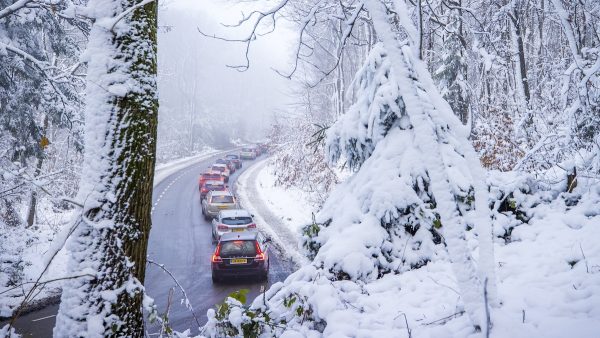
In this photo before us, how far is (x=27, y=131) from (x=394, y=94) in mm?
9347

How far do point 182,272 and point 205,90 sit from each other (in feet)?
232

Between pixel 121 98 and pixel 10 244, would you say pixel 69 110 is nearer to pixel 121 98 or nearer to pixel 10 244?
pixel 10 244

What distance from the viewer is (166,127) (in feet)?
178

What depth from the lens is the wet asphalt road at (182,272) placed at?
7.92 metres

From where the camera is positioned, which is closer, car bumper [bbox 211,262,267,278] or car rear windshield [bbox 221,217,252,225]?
car bumper [bbox 211,262,267,278]

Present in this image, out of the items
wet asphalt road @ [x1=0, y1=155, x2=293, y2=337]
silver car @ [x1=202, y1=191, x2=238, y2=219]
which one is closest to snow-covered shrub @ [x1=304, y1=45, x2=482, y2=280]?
wet asphalt road @ [x1=0, y1=155, x2=293, y2=337]

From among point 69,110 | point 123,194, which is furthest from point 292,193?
point 123,194

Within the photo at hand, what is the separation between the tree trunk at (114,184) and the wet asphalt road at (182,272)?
1.18ft

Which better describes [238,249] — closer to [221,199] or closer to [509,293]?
[509,293]

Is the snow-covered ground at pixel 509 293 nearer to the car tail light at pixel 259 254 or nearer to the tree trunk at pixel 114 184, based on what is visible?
the tree trunk at pixel 114 184

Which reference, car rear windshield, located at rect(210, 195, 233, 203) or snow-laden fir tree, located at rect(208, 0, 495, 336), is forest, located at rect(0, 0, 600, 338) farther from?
car rear windshield, located at rect(210, 195, 233, 203)

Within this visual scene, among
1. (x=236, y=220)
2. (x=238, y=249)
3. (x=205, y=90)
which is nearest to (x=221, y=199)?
(x=236, y=220)

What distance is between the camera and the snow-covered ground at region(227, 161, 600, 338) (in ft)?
11.0

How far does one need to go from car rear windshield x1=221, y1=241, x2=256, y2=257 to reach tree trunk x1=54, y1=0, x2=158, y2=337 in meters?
7.17
